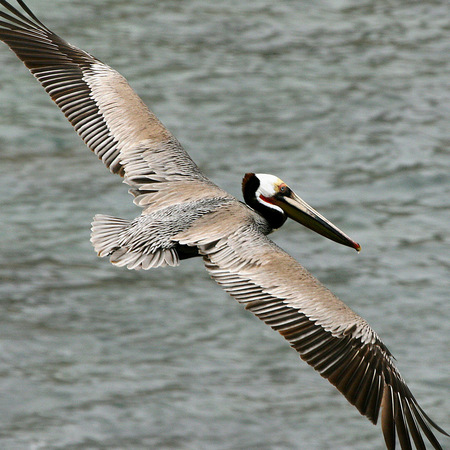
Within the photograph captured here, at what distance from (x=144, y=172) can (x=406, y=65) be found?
8.98m

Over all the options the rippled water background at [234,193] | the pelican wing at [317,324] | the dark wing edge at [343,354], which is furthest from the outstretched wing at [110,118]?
the rippled water background at [234,193]

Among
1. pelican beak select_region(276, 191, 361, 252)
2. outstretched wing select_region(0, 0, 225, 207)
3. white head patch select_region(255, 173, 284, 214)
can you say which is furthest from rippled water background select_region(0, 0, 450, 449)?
outstretched wing select_region(0, 0, 225, 207)

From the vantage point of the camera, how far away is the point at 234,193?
45.2 feet

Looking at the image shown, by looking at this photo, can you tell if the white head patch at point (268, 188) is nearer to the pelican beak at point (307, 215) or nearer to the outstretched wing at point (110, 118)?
the pelican beak at point (307, 215)

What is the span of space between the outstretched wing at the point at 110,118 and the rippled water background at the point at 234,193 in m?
2.69

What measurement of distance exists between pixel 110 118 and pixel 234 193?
14.5 feet

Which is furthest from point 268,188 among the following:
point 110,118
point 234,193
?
point 234,193

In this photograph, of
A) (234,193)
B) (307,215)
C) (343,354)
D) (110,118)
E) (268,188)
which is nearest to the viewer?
(343,354)

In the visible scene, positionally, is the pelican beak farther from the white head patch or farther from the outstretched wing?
the outstretched wing

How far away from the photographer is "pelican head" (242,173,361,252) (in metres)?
9.00

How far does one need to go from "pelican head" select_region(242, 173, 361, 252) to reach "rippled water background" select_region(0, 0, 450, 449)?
2.36m

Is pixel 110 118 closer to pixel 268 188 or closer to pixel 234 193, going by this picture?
pixel 268 188

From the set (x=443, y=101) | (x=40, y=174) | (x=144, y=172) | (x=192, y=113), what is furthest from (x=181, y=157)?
(x=443, y=101)

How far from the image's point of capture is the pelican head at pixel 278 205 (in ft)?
29.5
